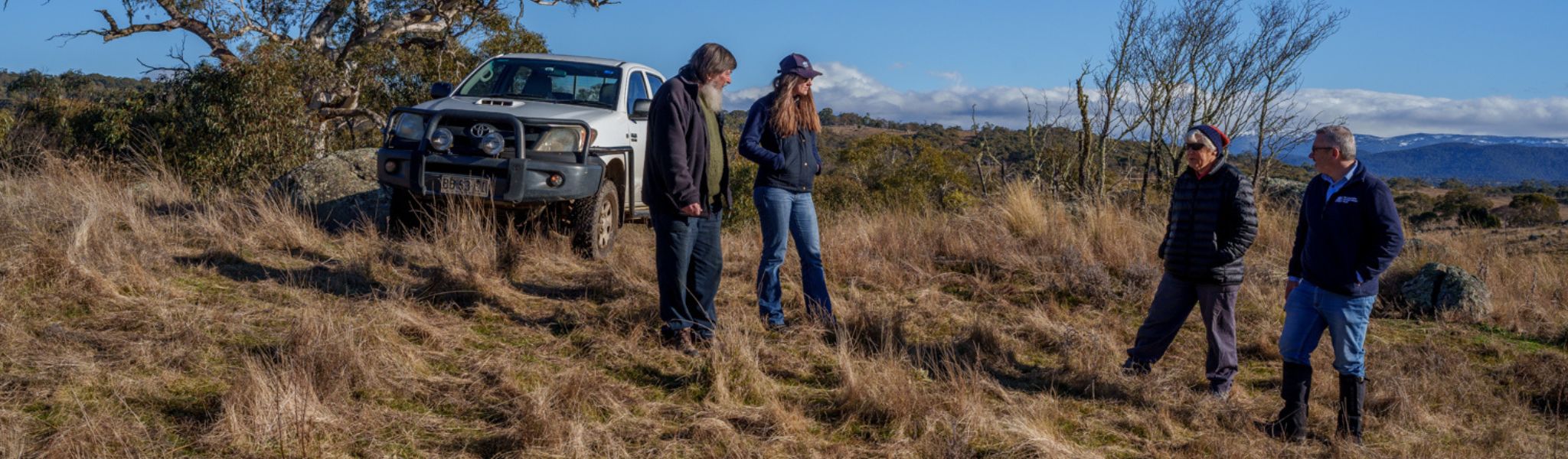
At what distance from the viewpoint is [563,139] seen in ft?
23.3

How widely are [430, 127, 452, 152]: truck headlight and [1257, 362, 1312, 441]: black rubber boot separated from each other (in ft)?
16.3

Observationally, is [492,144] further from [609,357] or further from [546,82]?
[609,357]

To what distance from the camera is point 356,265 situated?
6.38 meters

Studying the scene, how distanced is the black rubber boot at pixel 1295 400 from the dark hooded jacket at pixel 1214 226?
1.67 ft

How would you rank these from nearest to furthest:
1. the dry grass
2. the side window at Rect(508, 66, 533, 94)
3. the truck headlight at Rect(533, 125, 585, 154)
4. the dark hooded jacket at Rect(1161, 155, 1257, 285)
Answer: the dry grass
the dark hooded jacket at Rect(1161, 155, 1257, 285)
the truck headlight at Rect(533, 125, 585, 154)
the side window at Rect(508, 66, 533, 94)

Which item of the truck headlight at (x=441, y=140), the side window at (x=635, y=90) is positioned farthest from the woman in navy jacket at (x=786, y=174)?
the side window at (x=635, y=90)

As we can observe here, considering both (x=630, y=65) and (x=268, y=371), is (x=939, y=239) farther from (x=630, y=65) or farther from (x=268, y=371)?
(x=268, y=371)

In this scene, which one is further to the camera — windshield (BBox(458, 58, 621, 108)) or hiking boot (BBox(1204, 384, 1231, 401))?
windshield (BBox(458, 58, 621, 108))

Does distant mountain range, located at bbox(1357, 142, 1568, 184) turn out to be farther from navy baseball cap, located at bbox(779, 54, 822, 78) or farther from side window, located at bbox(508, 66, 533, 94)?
navy baseball cap, located at bbox(779, 54, 822, 78)

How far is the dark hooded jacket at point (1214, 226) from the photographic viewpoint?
4.55m

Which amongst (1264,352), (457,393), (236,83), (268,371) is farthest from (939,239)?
(236,83)

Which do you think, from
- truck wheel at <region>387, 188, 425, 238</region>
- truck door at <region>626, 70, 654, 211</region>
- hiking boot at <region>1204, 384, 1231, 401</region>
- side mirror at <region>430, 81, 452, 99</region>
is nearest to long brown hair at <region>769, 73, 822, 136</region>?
hiking boot at <region>1204, 384, 1231, 401</region>

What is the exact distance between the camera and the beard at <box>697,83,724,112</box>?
479 centimetres

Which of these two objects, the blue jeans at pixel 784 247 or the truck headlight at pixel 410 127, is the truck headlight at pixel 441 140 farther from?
the blue jeans at pixel 784 247
